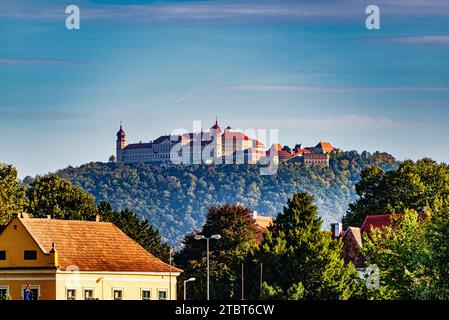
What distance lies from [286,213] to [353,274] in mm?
8022

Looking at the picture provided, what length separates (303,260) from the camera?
7925 centimetres

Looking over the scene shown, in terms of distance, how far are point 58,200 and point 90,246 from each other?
29357 mm

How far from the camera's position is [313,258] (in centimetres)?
7881

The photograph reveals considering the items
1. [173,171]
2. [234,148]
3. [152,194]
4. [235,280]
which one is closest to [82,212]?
[235,280]

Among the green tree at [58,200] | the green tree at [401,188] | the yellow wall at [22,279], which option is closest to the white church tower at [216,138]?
the yellow wall at [22,279]

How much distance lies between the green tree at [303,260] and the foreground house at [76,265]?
804 centimetres

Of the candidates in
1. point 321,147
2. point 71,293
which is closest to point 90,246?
point 71,293

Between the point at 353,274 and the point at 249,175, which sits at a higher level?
the point at 249,175

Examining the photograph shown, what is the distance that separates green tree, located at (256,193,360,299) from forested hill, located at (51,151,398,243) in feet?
5.02

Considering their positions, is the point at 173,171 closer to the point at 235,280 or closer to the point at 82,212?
the point at 235,280

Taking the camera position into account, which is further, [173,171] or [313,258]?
[313,258]

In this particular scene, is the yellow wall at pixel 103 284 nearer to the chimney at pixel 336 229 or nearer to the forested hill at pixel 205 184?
the forested hill at pixel 205 184

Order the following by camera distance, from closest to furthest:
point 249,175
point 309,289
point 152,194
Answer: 1. point 249,175
2. point 152,194
3. point 309,289
